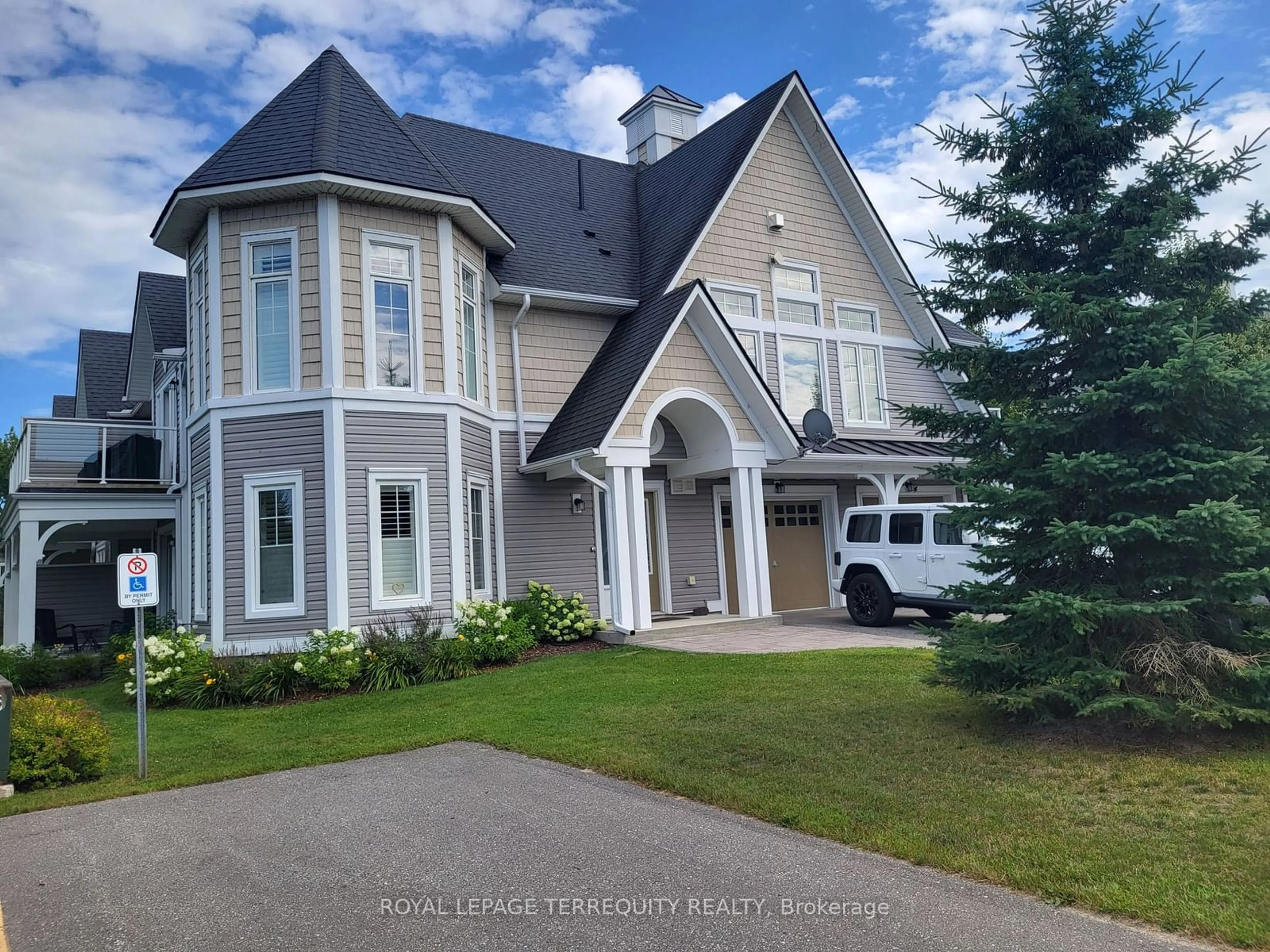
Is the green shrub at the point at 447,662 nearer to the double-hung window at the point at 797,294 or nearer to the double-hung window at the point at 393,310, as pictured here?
the double-hung window at the point at 393,310

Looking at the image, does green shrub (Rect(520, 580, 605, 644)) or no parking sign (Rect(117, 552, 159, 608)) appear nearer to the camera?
no parking sign (Rect(117, 552, 159, 608))

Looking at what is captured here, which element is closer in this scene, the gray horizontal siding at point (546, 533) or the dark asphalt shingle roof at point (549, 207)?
the gray horizontal siding at point (546, 533)

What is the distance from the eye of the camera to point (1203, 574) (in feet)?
20.1

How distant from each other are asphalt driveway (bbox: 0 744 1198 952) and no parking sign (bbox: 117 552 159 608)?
5.77 feet

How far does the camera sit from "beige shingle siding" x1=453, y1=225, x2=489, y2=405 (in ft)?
45.4

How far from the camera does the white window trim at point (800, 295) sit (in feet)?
58.4

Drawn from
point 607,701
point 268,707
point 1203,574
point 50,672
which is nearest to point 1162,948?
point 1203,574

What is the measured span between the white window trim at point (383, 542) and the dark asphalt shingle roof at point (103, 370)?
1439cm


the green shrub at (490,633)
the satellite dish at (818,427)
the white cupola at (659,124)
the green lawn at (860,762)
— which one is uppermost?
the white cupola at (659,124)

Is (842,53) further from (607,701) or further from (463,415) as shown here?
(607,701)

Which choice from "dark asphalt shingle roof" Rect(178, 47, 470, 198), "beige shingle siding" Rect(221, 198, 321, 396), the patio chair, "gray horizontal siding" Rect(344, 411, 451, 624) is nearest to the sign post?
"gray horizontal siding" Rect(344, 411, 451, 624)

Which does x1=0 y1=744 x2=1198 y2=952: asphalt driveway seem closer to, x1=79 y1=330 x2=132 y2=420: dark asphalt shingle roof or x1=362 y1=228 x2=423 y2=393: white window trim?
x1=362 y1=228 x2=423 y2=393: white window trim

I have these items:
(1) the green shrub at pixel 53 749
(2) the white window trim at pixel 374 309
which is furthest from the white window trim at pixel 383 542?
(1) the green shrub at pixel 53 749

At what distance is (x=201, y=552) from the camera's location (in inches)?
535
